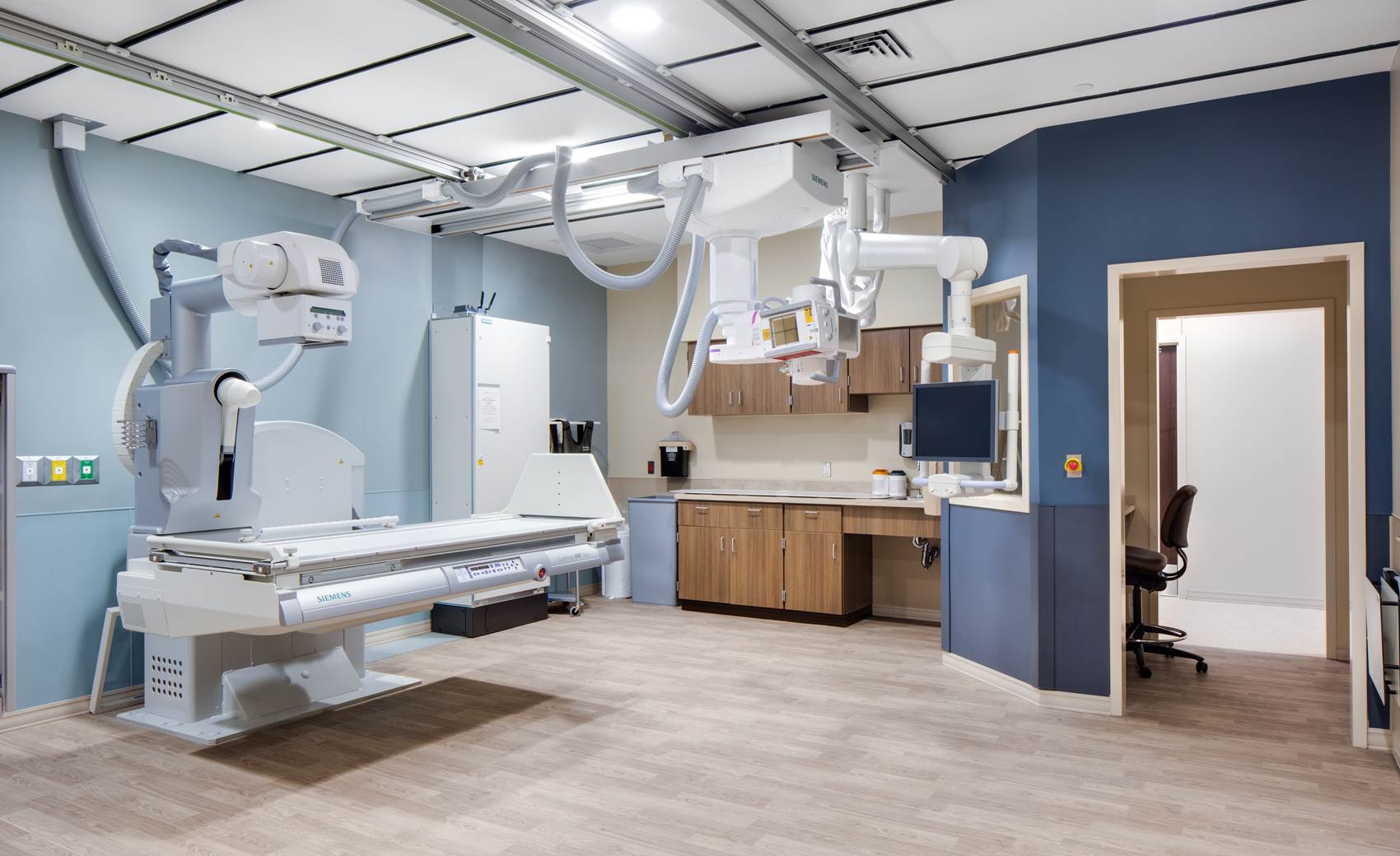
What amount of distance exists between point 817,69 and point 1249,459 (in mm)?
5574

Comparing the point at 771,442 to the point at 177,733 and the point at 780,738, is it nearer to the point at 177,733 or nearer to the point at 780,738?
the point at 780,738

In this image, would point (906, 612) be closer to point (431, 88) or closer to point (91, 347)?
point (431, 88)

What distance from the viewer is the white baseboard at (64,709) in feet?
13.7

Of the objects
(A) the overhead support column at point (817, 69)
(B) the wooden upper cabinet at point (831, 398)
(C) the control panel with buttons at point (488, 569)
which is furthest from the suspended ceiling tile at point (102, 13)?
(B) the wooden upper cabinet at point (831, 398)

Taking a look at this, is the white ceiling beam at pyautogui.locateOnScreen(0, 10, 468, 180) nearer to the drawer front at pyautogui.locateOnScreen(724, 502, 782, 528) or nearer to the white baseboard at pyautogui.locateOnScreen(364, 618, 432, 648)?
the white baseboard at pyautogui.locateOnScreen(364, 618, 432, 648)

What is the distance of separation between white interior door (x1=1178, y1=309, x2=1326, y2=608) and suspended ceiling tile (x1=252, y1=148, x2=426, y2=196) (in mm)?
6209

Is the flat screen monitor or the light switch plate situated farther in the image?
the light switch plate

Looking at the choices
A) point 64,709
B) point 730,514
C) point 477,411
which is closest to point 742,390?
point 730,514

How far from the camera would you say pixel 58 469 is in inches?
171

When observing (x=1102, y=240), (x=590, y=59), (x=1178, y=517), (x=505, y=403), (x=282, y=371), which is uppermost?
(x=590, y=59)

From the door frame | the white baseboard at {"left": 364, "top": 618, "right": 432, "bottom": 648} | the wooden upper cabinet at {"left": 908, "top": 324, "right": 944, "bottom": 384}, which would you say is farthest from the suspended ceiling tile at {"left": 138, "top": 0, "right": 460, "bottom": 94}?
the wooden upper cabinet at {"left": 908, "top": 324, "right": 944, "bottom": 384}

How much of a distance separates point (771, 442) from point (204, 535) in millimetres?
4283

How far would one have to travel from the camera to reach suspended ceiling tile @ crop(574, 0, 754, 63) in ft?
10.6

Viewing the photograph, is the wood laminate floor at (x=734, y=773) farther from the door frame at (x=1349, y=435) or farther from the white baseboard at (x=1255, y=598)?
the white baseboard at (x=1255, y=598)
